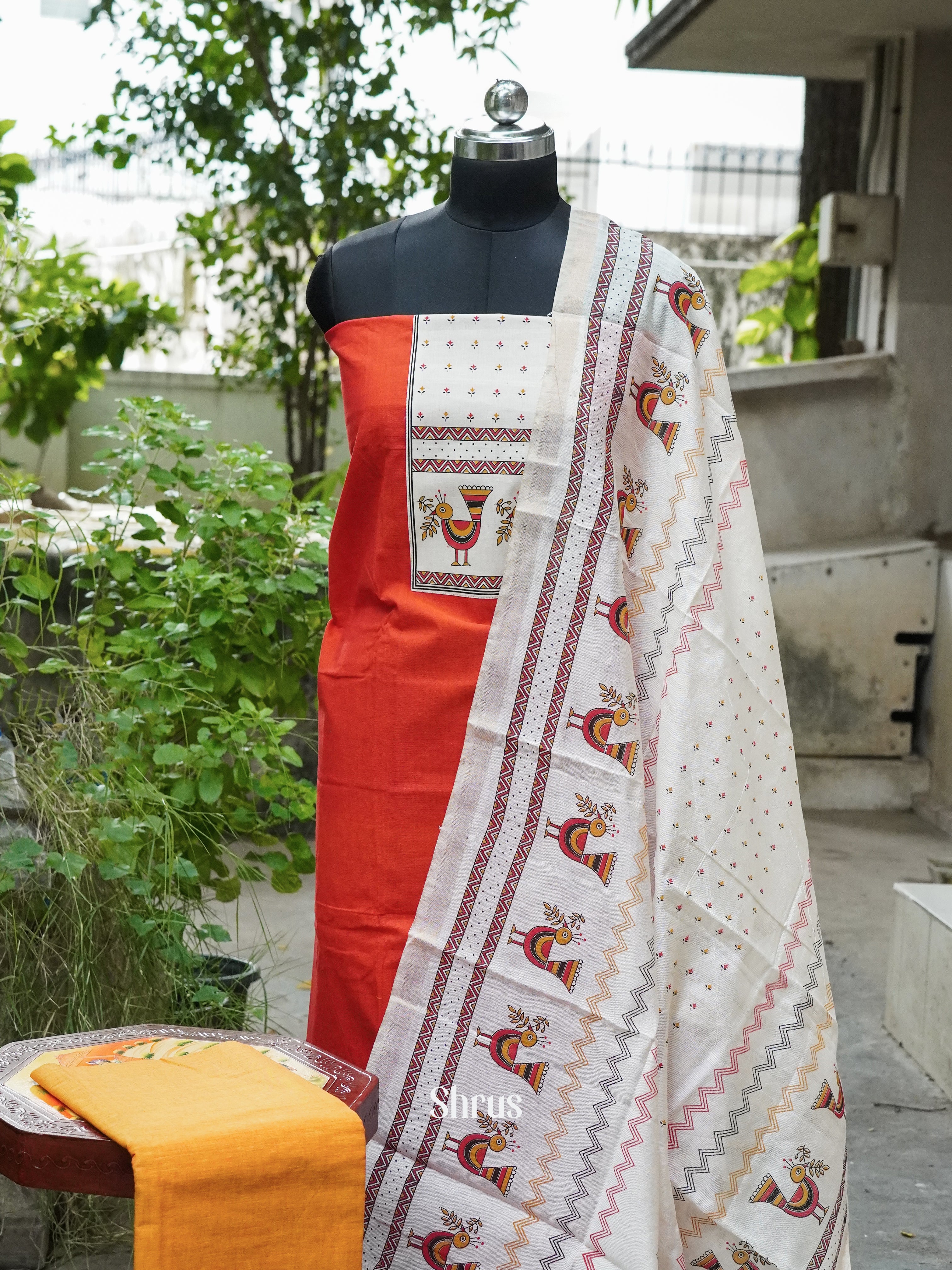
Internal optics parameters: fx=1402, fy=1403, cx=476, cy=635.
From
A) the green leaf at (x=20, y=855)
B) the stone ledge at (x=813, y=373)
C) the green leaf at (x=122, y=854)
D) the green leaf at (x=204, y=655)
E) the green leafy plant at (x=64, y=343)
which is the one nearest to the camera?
the green leaf at (x=20, y=855)

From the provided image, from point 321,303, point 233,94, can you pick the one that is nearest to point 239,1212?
point 321,303

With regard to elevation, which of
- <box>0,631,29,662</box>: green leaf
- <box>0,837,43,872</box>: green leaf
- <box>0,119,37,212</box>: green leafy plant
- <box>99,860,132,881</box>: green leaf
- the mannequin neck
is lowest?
<box>99,860,132,881</box>: green leaf

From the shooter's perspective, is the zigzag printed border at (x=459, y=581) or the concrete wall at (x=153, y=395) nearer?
the zigzag printed border at (x=459, y=581)

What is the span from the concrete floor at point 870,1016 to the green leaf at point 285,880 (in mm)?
71

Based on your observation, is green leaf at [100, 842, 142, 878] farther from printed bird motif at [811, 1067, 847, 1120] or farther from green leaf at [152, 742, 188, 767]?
printed bird motif at [811, 1067, 847, 1120]

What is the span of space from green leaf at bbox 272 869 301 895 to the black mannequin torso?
3.48 ft

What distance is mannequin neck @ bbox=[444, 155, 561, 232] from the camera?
5.66ft

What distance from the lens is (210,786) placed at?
2.29 metres

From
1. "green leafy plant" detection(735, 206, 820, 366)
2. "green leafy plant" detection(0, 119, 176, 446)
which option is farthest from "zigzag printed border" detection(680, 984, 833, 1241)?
"green leafy plant" detection(735, 206, 820, 366)

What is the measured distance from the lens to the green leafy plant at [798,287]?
6.52 meters

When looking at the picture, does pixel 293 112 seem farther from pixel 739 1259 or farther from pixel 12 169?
pixel 739 1259

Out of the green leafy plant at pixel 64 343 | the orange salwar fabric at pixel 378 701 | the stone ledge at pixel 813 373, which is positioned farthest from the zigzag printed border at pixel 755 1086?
the stone ledge at pixel 813 373

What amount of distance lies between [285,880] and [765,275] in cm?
515

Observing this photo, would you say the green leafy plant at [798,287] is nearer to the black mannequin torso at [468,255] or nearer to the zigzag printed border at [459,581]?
the black mannequin torso at [468,255]
